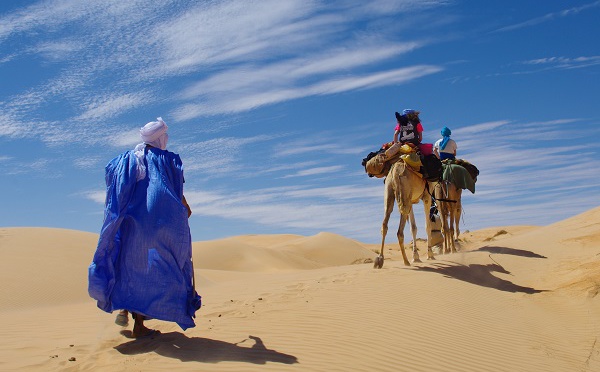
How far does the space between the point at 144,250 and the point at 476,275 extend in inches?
377

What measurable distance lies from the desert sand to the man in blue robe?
0.60 m

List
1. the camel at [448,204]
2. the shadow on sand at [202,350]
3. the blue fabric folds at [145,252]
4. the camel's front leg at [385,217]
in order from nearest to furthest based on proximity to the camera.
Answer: the shadow on sand at [202,350] < the blue fabric folds at [145,252] < the camel's front leg at [385,217] < the camel at [448,204]

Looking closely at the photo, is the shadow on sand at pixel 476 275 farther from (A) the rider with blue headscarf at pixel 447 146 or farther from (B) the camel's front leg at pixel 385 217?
(A) the rider with blue headscarf at pixel 447 146

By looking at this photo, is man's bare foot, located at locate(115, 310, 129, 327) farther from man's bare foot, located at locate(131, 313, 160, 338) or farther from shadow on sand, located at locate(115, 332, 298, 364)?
shadow on sand, located at locate(115, 332, 298, 364)

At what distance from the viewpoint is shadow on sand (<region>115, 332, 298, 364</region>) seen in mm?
6883

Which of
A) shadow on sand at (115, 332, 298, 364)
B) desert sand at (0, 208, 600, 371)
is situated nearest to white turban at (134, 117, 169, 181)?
shadow on sand at (115, 332, 298, 364)

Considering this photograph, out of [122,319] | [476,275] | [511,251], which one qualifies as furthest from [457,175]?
[122,319]

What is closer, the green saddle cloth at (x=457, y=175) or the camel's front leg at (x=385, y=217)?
the camel's front leg at (x=385, y=217)

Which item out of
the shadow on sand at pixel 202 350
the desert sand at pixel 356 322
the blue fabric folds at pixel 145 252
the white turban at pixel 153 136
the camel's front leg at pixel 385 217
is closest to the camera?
the shadow on sand at pixel 202 350

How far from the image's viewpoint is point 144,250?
708 centimetres

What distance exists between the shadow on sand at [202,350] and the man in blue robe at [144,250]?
1.08 ft

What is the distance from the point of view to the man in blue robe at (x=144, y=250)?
699 centimetres

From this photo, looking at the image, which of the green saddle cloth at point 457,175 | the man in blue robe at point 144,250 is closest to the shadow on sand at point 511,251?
the green saddle cloth at point 457,175

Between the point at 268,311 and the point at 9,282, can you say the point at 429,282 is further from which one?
the point at 9,282
